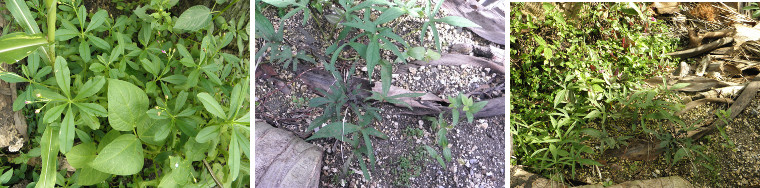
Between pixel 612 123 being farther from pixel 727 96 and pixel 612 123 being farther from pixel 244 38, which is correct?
pixel 244 38

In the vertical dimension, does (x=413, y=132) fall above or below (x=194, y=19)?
below

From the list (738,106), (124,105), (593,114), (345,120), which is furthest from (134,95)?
(738,106)

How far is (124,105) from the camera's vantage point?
89 cm

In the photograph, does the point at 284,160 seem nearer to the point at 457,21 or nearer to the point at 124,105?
the point at 124,105

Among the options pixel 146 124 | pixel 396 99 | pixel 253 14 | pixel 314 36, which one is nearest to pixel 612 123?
pixel 396 99

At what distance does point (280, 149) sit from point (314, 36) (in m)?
0.27

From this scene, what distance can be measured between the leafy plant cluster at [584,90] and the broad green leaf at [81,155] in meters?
1.19

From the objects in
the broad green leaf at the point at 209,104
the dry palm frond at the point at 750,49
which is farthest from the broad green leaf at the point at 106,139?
the dry palm frond at the point at 750,49

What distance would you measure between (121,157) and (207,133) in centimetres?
19

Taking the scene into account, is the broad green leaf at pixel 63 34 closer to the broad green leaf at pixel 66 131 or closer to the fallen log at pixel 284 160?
the broad green leaf at pixel 66 131

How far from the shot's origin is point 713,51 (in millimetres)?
1554

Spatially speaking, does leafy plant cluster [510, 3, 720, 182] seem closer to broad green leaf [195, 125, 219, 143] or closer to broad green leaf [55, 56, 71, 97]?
broad green leaf [195, 125, 219, 143]

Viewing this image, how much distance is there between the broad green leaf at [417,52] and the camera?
0.94 meters

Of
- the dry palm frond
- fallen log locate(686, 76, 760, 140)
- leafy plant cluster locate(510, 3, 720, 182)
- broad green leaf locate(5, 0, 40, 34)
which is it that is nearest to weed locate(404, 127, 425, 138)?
leafy plant cluster locate(510, 3, 720, 182)
